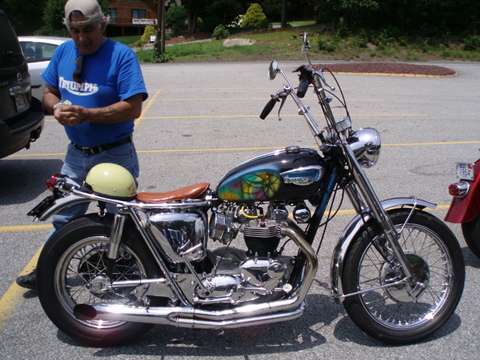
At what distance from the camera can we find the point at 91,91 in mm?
2928

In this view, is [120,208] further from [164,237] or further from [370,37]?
[370,37]

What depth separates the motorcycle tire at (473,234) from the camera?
11.9 ft

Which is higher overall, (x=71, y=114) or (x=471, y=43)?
(x=71, y=114)

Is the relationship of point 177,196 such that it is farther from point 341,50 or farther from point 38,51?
point 341,50

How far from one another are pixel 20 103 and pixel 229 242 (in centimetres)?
381

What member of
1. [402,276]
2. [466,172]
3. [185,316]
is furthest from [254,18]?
[185,316]

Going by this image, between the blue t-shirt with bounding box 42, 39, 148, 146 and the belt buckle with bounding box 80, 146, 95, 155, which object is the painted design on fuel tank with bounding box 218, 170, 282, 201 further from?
the belt buckle with bounding box 80, 146, 95, 155

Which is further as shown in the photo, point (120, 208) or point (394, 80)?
point (394, 80)

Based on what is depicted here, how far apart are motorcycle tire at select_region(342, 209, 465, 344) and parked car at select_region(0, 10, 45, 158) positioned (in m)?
4.11

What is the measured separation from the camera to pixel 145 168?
20.1 feet

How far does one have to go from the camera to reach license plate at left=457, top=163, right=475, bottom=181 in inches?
142

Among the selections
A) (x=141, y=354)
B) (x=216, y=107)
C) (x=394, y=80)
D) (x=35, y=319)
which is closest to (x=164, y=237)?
(x=141, y=354)

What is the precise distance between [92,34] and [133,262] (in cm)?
147

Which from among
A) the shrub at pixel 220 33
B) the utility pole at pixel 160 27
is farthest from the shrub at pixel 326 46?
the shrub at pixel 220 33
